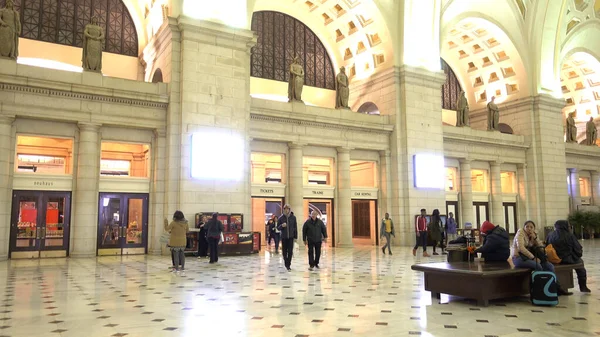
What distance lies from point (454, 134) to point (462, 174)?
2.25 metres

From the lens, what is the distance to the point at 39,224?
15.4 m

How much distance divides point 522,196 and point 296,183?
15.3 m

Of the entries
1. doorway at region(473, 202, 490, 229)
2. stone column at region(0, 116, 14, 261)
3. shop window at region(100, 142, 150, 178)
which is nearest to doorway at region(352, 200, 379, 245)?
doorway at region(473, 202, 490, 229)

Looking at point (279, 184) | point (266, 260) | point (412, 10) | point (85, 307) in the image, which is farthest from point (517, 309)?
point (412, 10)

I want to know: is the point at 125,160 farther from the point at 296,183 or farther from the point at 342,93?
the point at 342,93

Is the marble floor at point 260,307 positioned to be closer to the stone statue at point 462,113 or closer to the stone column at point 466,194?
the stone column at point 466,194

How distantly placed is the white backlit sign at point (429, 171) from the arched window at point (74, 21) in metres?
13.7

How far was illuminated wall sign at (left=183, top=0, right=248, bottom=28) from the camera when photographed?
17.1 metres

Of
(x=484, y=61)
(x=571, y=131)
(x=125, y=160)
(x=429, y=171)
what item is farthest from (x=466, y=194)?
(x=125, y=160)

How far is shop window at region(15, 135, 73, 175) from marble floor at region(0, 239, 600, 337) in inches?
212

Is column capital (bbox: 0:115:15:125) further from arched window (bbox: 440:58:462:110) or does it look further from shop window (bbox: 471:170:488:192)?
arched window (bbox: 440:58:462:110)

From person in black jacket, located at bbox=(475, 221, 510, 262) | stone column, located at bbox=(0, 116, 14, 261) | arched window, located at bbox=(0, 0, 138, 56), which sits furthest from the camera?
arched window, located at bbox=(0, 0, 138, 56)

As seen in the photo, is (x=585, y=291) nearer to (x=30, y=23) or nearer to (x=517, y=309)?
(x=517, y=309)

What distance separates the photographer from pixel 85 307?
6.97 meters
